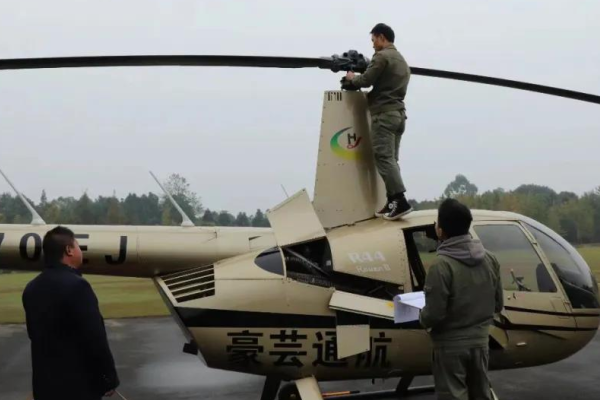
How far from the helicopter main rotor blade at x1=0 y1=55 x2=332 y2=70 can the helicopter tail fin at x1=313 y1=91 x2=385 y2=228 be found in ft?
3.29

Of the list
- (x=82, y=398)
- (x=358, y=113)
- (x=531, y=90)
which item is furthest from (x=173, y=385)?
(x=531, y=90)

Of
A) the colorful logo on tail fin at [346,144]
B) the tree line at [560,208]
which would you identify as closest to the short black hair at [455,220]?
the colorful logo on tail fin at [346,144]

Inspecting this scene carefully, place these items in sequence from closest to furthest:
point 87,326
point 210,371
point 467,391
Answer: point 87,326, point 467,391, point 210,371

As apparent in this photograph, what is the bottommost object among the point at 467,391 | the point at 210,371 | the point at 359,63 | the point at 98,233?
the point at 210,371

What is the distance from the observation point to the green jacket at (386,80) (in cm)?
539

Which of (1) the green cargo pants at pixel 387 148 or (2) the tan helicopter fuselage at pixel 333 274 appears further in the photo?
(1) the green cargo pants at pixel 387 148

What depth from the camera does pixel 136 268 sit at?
5594mm

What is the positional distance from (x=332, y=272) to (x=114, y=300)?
1376 cm

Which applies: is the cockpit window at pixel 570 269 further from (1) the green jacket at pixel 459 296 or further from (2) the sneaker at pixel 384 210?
(1) the green jacket at pixel 459 296

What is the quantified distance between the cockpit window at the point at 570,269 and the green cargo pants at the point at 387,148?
133cm

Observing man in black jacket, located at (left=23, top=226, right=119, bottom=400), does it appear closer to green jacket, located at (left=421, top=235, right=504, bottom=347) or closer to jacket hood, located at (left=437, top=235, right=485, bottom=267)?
green jacket, located at (left=421, top=235, right=504, bottom=347)

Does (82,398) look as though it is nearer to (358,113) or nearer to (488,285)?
(488,285)

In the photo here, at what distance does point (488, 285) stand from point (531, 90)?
93.4 inches

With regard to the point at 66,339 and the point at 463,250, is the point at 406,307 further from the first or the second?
the point at 66,339
